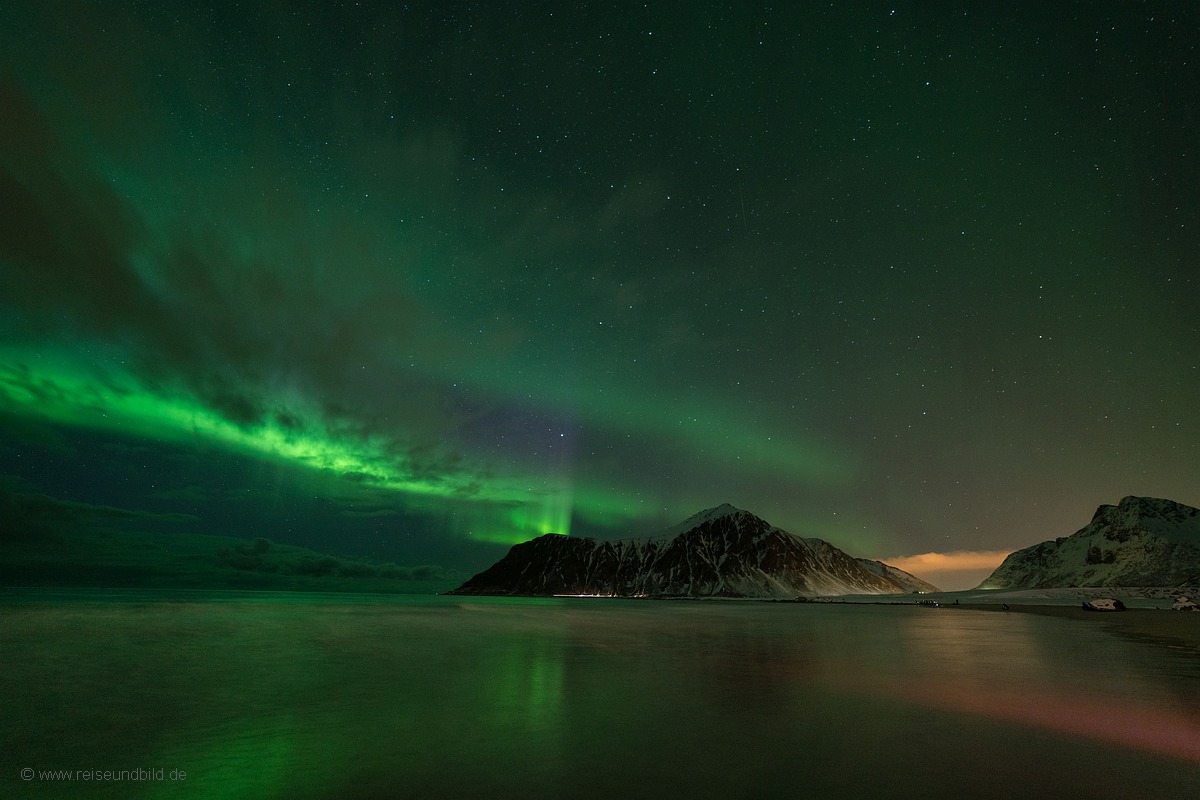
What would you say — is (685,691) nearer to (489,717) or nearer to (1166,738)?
(489,717)

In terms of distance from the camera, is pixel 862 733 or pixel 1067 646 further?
pixel 1067 646

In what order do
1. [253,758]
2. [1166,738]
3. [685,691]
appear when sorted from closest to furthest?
[253,758], [1166,738], [685,691]

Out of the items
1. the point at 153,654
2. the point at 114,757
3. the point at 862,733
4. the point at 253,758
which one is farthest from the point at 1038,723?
the point at 153,654

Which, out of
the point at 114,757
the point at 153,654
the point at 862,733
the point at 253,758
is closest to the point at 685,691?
the point at 862,733

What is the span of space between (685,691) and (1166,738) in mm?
13299

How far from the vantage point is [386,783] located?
11258 millimetres

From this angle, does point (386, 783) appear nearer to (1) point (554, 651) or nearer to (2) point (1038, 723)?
(2) point (1038, 723)

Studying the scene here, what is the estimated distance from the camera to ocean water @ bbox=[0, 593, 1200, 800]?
37.2 ft

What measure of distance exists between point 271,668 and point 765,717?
23323 millimetres

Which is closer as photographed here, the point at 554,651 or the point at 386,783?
the point at 386,783

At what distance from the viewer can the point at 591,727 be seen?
52.7 ft

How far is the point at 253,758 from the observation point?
43.2ft

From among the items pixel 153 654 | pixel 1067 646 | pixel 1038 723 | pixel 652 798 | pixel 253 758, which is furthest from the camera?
pixel 1067 646

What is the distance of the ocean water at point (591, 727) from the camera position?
37.2 ft
